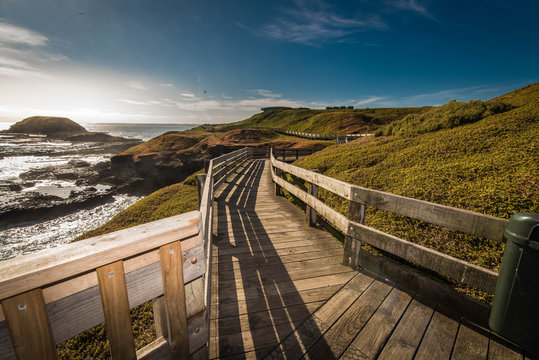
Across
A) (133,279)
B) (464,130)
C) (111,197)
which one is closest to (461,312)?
(133,279)

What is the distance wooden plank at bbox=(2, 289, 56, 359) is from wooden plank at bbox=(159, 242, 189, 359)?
18.3 inches

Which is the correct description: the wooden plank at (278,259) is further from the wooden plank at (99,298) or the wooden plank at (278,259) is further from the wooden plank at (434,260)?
the wooden plank at (99,298)

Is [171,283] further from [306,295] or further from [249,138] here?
[249,138]

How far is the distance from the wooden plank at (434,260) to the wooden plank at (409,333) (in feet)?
1.63

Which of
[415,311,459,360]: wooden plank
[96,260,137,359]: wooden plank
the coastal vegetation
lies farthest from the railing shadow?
the coastal vegetation

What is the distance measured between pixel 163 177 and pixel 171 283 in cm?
2941

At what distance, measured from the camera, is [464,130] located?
28.2ft

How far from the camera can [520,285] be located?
1819 mm

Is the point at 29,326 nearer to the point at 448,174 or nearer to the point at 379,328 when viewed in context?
the point at 379,328

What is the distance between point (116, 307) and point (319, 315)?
223cm

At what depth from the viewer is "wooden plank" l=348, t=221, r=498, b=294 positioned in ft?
7.39

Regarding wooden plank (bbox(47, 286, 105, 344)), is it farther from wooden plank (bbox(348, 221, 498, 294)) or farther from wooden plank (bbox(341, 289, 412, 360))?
wooden plank (bbox(348, 221, 498, 294))

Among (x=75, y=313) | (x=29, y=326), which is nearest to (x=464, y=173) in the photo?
(x=75, y=313)

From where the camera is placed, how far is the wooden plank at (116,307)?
1033 millimetres
